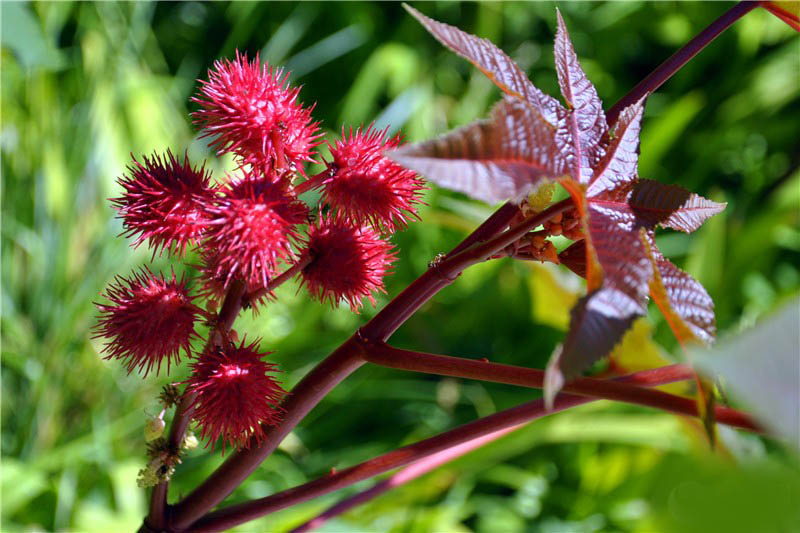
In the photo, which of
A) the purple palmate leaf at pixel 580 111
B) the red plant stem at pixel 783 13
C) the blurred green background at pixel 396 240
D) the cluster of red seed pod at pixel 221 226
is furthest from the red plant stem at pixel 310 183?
the blurred green background at pixel 396 240

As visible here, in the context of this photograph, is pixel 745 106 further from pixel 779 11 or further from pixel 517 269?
pixel 779 11

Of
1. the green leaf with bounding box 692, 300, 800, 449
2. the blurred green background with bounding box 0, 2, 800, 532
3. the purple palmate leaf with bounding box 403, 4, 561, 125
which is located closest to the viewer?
the green leaf with bounding box 692, 300, 800, 449

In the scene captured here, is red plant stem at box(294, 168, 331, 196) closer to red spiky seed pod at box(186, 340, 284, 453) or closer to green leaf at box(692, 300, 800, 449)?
red spiky seed pod at box(186, 340, 284, 453)

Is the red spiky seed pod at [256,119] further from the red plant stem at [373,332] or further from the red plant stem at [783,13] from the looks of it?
the red plant stem at [783,13]

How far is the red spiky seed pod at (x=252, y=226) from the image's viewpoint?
0.30 m

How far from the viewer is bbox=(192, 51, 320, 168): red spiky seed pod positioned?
34 centimetres

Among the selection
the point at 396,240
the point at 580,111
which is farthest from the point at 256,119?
the point at 396,240

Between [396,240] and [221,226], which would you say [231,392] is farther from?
[396,240]

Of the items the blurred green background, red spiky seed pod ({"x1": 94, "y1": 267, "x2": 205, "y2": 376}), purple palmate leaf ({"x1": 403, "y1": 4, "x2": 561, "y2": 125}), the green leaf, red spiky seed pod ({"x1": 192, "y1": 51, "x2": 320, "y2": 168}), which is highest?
the blurred green background

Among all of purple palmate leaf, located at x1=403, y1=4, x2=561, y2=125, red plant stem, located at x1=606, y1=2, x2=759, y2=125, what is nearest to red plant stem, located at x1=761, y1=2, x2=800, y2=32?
red plant stem, located at x1=606, y1=2, x2=759, y2=125

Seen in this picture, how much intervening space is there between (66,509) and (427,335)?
2.24 feet

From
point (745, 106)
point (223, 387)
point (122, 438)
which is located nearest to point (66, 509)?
point (122, 438)

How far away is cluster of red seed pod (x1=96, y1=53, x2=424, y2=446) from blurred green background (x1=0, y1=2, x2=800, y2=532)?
44 centimetres

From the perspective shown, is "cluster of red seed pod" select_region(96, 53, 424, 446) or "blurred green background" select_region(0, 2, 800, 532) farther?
"blurred green background" select_region(0, 2, 800, 532)
